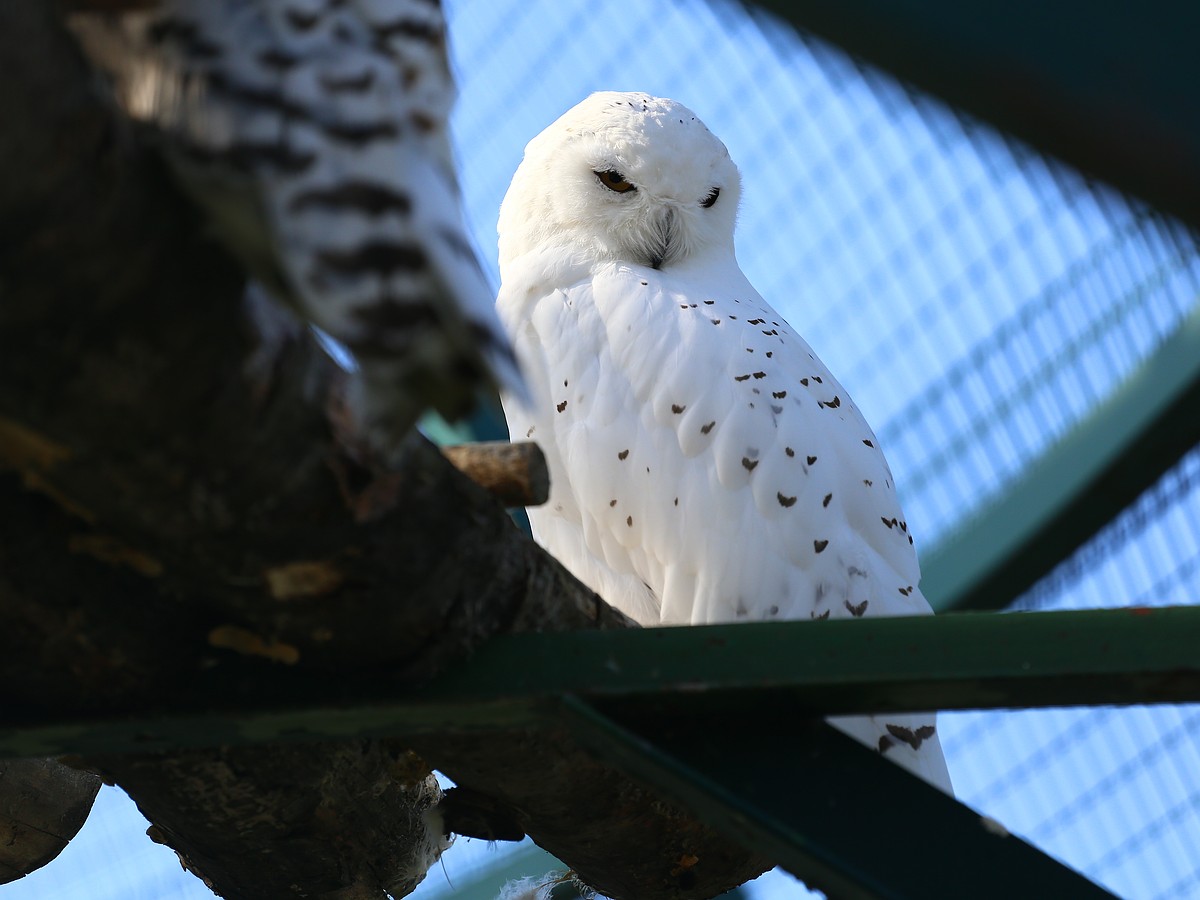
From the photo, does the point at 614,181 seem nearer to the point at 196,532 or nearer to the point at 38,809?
the point at 38,809

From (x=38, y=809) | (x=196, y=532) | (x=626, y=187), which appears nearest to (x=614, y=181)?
(x=626, y=187)

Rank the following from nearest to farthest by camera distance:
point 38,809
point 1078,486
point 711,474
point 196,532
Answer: point 196,532 → point 38,809 → point 711,474 → point 1078,486

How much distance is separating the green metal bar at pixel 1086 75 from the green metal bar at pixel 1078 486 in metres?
2.48

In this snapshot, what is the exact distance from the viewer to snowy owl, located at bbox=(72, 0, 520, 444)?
85 centimetres

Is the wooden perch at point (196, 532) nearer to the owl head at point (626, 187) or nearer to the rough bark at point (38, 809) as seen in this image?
the rough bark at point (38, 809)

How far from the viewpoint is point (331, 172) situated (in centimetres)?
89

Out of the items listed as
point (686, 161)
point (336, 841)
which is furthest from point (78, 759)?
point (686, 161)

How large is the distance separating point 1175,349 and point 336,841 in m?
2.12

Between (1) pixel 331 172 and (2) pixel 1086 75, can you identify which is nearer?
(2) pixel 1086 75

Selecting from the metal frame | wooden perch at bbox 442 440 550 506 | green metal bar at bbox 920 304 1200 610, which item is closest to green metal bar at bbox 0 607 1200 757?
the metal frame

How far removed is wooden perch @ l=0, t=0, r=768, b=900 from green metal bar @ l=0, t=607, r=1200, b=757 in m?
0.02

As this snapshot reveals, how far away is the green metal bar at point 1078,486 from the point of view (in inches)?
117

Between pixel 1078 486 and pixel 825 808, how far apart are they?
208 centimetres

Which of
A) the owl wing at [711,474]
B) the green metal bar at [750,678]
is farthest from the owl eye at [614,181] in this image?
the green metal bar at [750,678]
